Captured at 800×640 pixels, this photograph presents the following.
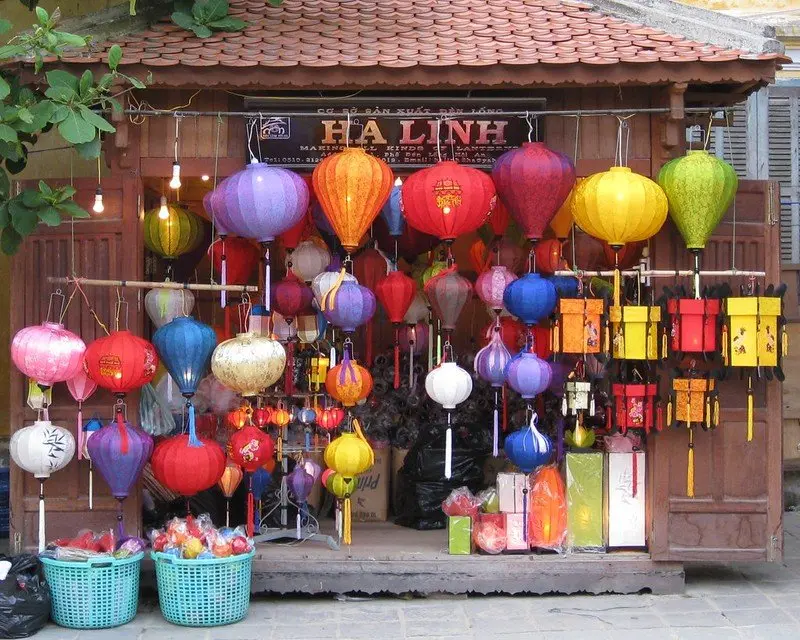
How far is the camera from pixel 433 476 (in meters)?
8.65

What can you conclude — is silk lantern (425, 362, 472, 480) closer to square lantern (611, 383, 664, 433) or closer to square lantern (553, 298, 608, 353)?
square lantern (553, 298, 608, 353)

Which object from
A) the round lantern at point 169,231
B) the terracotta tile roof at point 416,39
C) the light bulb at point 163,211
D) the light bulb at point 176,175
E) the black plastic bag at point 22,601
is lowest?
the black plastic bag at point 22,601

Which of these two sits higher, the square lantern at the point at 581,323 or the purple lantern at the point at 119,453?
the square lantern at the point at 581,323

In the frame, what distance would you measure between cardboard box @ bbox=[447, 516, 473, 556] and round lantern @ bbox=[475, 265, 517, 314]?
1566 mm

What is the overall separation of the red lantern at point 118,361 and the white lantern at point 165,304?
67 cm

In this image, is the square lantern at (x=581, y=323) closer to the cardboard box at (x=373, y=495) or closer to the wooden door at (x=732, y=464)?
the wooden door at (x=732, y=464)

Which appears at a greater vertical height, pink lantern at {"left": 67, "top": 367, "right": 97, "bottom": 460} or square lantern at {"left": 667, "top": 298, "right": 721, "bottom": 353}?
square lantern at {"left": 667, "top": 298, "right": 721, "bottom": 353}

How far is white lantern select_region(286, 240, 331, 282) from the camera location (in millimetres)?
7754

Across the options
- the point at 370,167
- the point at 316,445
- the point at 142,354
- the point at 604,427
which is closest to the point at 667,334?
the point at 604,427

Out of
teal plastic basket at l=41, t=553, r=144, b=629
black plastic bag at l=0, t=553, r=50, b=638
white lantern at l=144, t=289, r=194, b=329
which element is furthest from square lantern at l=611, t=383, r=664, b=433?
black plastic bag at l=0, t=553, r=50, b=638

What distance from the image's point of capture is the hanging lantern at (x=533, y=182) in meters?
6.73

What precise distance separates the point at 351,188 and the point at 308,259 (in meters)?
1.24

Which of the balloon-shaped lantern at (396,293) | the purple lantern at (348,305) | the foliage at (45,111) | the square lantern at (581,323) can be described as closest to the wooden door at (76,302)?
the foliage at (45,111)

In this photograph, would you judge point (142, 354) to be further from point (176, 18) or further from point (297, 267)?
point (176, 18)
